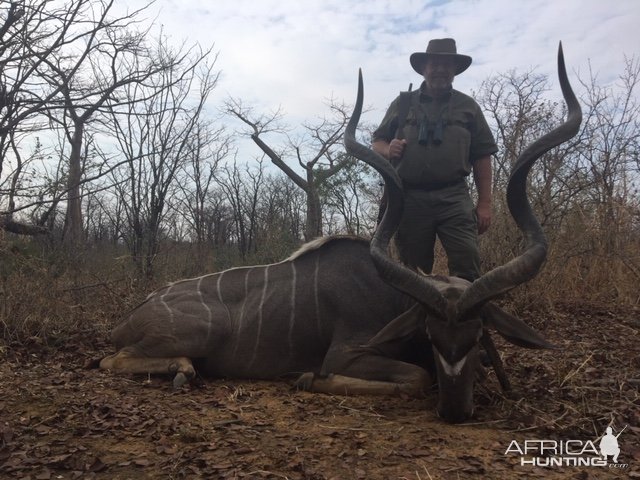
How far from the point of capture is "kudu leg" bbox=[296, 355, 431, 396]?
3211mm

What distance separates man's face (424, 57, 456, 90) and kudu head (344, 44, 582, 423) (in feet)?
2.98

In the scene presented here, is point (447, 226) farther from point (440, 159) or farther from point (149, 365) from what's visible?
point (149, 365)

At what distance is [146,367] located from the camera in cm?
367

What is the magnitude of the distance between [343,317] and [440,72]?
1.83 metres

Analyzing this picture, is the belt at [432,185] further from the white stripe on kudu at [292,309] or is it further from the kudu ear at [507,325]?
the kudu ear at [507,325]

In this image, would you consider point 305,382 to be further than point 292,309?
No

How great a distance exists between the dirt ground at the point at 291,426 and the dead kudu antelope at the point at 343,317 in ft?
0.61

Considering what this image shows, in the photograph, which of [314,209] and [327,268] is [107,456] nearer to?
[327,268]

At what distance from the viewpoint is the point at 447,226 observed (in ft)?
12.5

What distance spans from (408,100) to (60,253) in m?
3.92

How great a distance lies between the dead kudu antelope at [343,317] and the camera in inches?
112

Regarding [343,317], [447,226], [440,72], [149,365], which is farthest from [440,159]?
[149,365]

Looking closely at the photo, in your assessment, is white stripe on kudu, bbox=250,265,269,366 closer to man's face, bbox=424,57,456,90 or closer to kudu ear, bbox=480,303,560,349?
kudu ear, bbox=480,303,560,349

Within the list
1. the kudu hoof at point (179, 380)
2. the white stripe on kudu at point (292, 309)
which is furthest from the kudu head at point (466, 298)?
the kudu hoof at point (179, 380)
